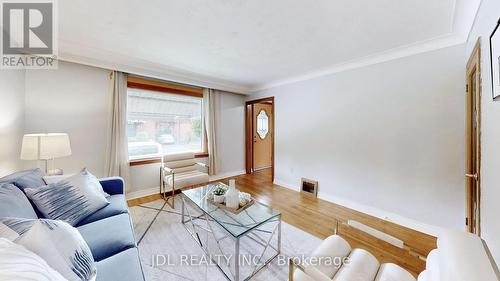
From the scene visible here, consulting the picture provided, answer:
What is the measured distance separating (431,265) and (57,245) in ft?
6.12

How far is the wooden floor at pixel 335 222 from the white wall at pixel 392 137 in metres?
0.21

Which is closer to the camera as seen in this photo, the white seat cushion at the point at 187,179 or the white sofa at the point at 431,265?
the white sofa at the point at 431,265

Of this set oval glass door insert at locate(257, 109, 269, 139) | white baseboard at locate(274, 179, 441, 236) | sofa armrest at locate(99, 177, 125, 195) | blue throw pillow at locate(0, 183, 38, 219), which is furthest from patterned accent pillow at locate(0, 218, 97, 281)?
oval glass door insert at locate(257, 109, 269, 139)

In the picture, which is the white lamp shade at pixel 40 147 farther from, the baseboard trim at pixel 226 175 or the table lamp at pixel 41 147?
the baseboard trim at pixel 226 175

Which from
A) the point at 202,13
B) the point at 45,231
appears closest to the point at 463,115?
the point at 202,13

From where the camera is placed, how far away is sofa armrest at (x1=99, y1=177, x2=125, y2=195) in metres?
2.17

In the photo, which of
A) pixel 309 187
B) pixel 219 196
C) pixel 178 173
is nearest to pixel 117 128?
pixel 178 173

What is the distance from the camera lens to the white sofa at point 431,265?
2.30 ft

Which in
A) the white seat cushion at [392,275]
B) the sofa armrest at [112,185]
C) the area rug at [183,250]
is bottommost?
the area rug at [183,250]

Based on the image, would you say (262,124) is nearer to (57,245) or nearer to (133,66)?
(133,66)

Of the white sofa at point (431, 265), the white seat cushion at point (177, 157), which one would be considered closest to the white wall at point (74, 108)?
the white seat cushion at point (177, 157)

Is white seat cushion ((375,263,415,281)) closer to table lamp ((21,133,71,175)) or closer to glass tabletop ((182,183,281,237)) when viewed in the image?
glass tabletop ((182,183,281,237))

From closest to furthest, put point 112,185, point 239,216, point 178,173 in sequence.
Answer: point 239,216, point 112,185, point 178,173

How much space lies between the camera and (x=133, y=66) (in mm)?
2988
